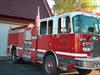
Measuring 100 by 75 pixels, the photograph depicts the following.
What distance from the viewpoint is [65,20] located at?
1060 cm

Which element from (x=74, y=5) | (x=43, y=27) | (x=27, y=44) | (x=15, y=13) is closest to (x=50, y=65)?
(x=43, y=27)

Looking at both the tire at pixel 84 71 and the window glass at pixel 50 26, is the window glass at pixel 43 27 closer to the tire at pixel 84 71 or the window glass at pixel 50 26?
the window glass at pixel 50 26

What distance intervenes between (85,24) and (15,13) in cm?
1021

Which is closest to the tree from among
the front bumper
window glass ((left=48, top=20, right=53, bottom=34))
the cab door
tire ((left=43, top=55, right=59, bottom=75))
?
the cab door

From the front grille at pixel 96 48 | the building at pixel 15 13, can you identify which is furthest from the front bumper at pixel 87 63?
the building at pixel 15 13

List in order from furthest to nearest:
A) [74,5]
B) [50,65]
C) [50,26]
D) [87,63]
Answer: [74,5], [50,26], [50,65], [87,63]

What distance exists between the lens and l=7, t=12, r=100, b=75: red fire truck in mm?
9945

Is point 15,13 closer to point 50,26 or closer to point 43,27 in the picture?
point 43,27

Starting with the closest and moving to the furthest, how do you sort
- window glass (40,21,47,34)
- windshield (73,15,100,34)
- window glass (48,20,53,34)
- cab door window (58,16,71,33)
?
1. windshield (73,15,100,34)
2. cab door window (58,16,71,33)
3. window glass (48,20,53,34)
4. window glass (40,21,47,34)

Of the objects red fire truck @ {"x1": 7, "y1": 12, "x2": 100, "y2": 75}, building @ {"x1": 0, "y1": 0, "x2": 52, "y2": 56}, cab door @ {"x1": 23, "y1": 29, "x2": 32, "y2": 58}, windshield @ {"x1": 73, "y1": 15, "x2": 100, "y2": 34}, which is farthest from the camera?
building @ {"x1": 0, "y1": 0, "x2": 52, "y2": 56}

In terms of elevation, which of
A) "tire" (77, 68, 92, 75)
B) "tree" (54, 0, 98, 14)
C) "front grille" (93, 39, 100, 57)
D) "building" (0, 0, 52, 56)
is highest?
"tree" (54, 0, 98, 14)

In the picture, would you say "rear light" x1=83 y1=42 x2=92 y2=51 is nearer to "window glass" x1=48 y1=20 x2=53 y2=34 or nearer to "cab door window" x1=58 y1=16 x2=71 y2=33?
"cab door window" x1=58 y1=16 x2=71 y2=33

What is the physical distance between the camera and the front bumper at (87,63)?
9758 millimetres

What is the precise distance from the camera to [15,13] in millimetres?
19719
